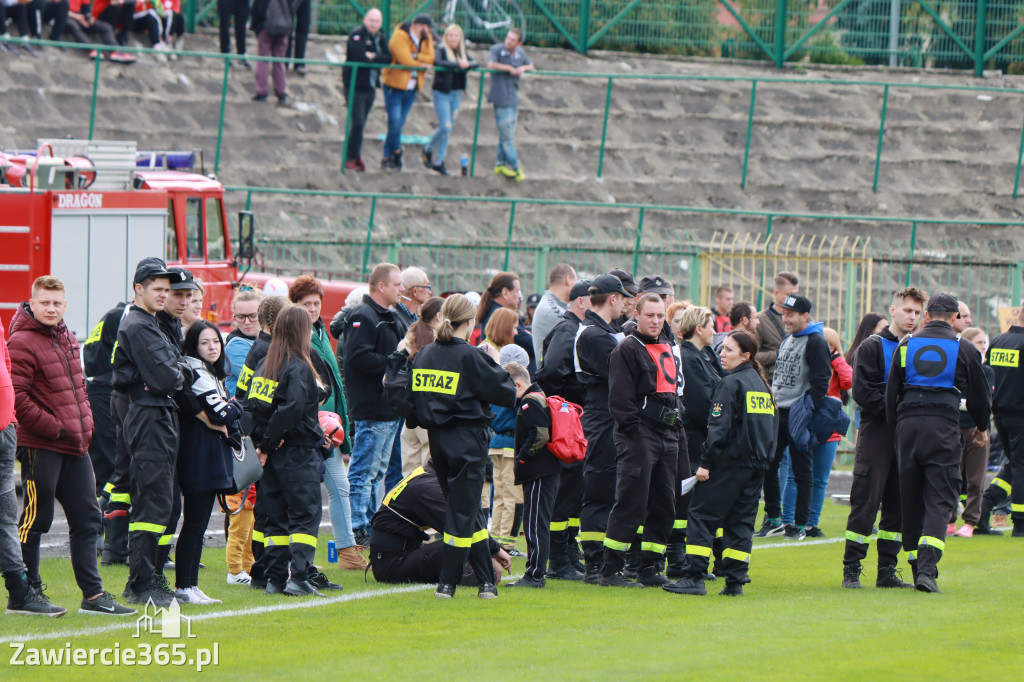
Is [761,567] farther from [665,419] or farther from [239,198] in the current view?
[239,198]

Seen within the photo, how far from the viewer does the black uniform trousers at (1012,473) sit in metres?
12.4

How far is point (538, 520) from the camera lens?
967cm

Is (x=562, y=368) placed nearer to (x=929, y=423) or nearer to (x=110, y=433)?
(x=929, y=423)

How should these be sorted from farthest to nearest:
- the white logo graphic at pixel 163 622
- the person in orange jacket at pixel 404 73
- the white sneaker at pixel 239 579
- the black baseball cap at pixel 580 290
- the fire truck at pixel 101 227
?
1. the person in orange jacket at pixel 404 73
2. the fire truck at pixel 101 227
3. the black baseball cap at pixel 580 290
4. the white sneaker at pixel 239 579
5. the white logo graphic at pixel 163 622

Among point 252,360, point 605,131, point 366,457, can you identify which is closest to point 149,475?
point 252,360

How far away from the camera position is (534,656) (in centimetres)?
744

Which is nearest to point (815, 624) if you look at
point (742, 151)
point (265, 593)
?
point (265, 593)

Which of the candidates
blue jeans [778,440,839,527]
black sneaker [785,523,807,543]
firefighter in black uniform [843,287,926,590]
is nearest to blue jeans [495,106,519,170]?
blue jeans [778,440,839,527]

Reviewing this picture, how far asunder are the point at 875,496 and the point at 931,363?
992mm

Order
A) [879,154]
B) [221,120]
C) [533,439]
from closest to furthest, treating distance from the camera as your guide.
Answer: [533,439] → [221,120] → [879,154]

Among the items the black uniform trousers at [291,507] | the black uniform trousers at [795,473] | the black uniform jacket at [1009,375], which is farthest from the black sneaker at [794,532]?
the black uniform trousers at [291,507]

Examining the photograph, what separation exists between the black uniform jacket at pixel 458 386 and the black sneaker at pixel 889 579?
9.63 ft

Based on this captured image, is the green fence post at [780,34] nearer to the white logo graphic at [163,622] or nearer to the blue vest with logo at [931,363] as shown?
the blue vest with logo at [931,363]

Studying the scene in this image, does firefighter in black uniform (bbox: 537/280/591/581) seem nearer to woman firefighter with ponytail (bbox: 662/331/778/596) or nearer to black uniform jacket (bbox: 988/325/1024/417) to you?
woman firefighter with ponytail (bbox: 662/331/778/596)
